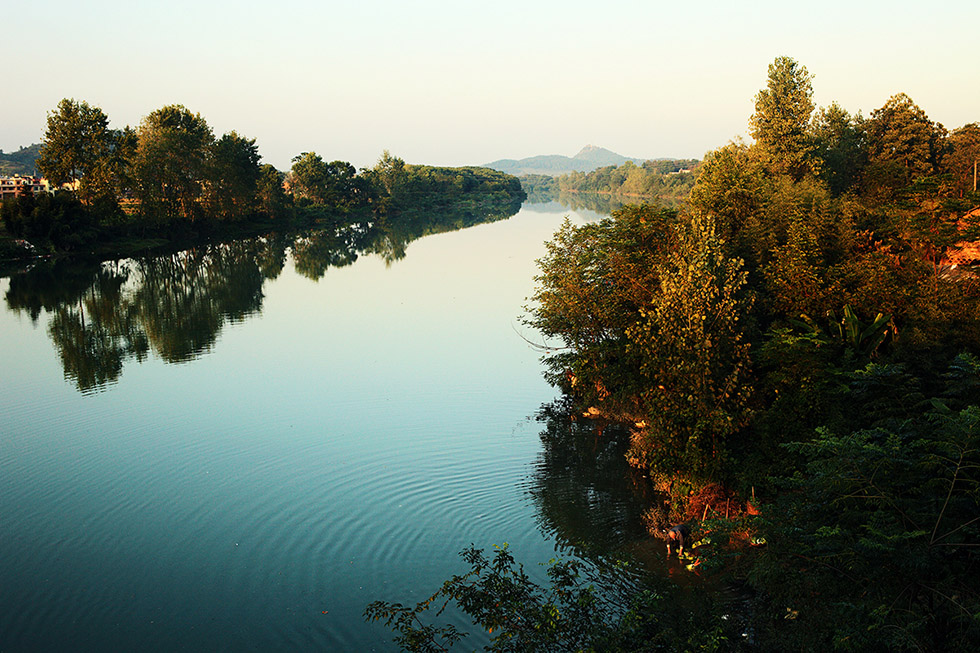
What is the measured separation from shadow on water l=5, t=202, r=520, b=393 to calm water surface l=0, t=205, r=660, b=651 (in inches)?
14.3

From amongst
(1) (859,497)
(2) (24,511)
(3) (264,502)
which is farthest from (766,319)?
(2) (24,511)

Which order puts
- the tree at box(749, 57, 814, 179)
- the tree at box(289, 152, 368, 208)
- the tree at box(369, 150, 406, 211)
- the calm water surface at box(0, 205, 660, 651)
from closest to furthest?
the calm water surface at box(0, 205, 660, 651) → the tree at box(749, 57, 814, 179) → the tree at box(289, 152, 368, 208) → the tree at box(369, 150, 406, 211)

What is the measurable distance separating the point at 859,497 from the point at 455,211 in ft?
543

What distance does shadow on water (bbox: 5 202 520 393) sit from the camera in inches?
1487

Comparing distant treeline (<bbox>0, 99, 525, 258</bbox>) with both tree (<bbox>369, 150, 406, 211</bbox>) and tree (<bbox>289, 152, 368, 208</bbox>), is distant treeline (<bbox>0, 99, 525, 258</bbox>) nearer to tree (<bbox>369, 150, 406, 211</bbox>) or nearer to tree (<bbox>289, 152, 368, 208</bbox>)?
tree (<bbox>289, 152, 368, 208</bbox>)

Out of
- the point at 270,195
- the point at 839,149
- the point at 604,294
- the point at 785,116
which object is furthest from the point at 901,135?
the point at 270,195

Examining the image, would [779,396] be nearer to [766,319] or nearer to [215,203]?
[766,319]

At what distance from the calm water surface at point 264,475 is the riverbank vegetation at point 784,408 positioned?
220 cm

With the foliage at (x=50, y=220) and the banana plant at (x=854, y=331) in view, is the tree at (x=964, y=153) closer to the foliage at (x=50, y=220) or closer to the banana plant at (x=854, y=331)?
the banana plant at (x=854, y=331)

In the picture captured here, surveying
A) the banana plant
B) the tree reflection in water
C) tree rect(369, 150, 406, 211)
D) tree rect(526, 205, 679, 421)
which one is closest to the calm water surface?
the tree reflection in water

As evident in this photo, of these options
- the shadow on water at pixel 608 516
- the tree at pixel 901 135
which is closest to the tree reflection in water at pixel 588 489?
the shadow on water at pixel 608 516

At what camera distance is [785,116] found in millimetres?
59062

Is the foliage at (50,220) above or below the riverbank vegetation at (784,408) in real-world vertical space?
above

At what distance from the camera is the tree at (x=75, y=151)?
81.8 meters
